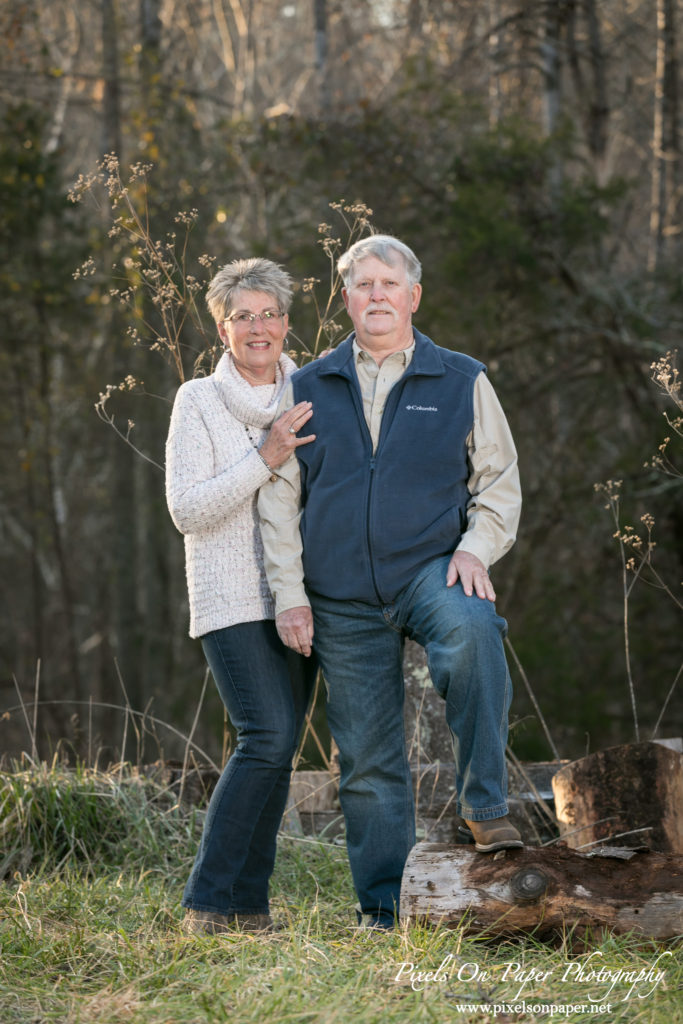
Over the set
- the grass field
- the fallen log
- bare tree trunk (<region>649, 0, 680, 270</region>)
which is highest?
bare tree trunk (<region>649, 0, 680, 270</region>)

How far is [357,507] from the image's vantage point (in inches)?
128

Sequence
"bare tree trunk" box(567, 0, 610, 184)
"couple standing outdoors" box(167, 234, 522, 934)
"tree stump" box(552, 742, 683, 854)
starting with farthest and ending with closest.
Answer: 1. "bare tree trunk" box(567, 0, 610, 184)
2. "tree stump" box(552, 742, 683, 854)
3. "couple standing outdoors" box(167, 234, 522, 934)

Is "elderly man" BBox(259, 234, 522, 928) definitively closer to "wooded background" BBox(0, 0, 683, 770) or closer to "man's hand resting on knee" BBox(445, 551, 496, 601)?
"man's hand resting on knee" BBox(445, 551, 496, 601)

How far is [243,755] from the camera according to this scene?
3291 millimetres

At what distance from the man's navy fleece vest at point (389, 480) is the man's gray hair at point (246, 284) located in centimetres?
29

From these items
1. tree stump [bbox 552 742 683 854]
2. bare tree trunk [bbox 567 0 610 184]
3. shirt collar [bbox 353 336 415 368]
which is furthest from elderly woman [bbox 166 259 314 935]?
bare tree trunk [bbox 567 0 610 184]

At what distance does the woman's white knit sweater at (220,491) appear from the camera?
130 inches

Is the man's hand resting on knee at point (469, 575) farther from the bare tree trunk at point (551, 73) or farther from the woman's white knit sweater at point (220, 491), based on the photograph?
the bare tree trunk at point (551, 73)

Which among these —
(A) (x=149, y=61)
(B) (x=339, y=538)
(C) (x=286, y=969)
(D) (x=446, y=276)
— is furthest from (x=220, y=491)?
(A) (x=149, y=61)

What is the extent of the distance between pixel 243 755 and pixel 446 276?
7.15m

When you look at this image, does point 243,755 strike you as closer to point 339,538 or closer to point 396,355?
point 339,538

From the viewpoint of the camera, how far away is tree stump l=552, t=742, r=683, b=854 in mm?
3846

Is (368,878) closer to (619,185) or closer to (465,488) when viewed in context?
(465,488)

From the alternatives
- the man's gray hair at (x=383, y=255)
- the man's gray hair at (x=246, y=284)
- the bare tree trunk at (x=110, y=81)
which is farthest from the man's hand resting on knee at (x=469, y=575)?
the bare tree trunk at (x=110, y=81)
